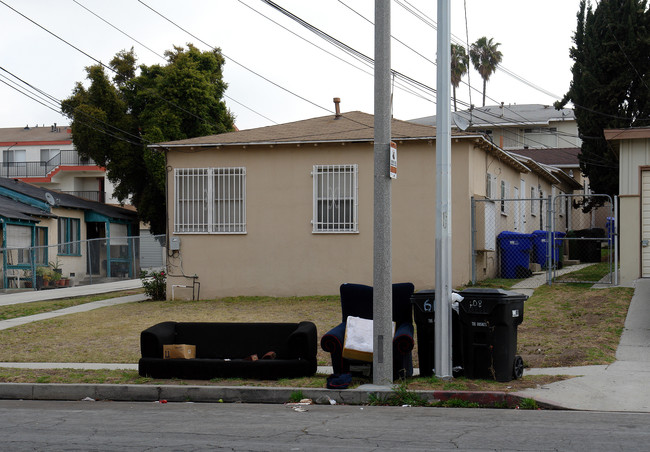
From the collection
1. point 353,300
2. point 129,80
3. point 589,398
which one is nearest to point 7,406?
point 353,300

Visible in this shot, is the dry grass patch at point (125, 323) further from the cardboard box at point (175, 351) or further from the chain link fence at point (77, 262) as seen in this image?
the chain link fence at point (77, 262)

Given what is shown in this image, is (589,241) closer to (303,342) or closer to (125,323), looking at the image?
(125,323)

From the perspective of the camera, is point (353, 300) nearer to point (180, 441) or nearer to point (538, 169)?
point (180, 441)

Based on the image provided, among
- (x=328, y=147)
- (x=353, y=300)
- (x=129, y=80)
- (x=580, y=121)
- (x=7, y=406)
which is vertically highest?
(x=129, y=80)

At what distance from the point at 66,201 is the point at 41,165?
17.5m

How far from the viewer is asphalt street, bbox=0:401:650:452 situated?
21.7 ft

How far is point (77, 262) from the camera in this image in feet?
105

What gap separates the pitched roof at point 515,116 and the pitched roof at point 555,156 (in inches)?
343

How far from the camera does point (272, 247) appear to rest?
66.7ft

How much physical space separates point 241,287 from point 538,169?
1379 centimetres

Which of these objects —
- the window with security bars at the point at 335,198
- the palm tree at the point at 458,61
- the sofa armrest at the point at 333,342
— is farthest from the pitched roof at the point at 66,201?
the palm tree at the point at 458,61

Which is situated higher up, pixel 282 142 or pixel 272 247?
pixel 282 142

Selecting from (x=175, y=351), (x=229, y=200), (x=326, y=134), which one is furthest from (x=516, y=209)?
(x=175, y=351)

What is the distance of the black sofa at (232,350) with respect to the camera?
396 inches
